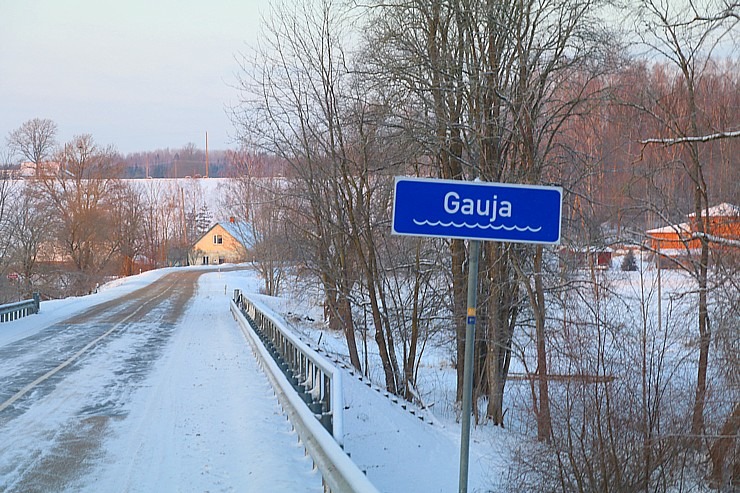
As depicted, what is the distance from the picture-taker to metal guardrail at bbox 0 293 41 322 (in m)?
23.3

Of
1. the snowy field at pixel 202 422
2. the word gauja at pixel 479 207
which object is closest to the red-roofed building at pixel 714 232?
the snowy field at pixel 202 422

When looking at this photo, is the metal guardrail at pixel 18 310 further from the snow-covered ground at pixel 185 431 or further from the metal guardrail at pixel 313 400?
the metal guardrail at pixel 313 400

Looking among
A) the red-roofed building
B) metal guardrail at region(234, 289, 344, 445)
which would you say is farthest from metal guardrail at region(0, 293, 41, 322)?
the red-roofed building

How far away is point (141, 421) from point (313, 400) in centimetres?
219

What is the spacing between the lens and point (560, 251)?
16.0 metres

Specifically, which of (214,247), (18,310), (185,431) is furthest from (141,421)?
(214,247)

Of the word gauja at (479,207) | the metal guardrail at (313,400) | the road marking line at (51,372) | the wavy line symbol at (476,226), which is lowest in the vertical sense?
the road marking line at (51,372)

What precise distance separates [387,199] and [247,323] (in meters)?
4.94

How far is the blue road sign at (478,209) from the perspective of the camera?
491 centimetres

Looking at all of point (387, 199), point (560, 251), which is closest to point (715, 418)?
point (560, 251)

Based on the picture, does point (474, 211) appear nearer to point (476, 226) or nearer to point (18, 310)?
point (476, 226)

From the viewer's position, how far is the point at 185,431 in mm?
8406

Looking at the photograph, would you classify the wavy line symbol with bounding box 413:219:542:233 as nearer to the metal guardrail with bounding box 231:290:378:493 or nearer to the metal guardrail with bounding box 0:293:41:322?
the metal guardrail with bounding box 231:290:378:493

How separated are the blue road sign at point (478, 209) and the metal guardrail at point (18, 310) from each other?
2158 cm
